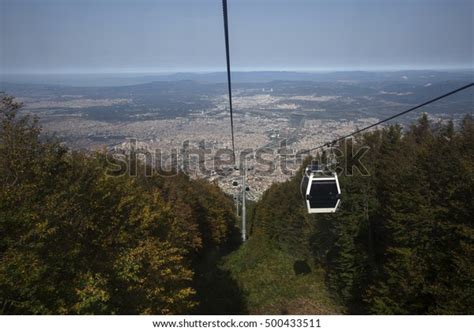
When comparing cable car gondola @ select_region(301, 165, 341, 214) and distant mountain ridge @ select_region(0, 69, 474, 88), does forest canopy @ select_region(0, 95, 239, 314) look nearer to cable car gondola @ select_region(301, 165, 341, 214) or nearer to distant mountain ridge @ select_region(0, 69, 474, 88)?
cable car gondola @ select_region(301, 165, 341, 214)

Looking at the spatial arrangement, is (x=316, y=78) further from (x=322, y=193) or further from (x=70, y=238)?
(x=70, y=238)

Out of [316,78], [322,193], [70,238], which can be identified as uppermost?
[316,78]

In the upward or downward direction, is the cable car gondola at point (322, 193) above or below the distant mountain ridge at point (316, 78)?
below

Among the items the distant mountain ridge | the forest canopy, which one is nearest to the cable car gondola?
the forest canopy

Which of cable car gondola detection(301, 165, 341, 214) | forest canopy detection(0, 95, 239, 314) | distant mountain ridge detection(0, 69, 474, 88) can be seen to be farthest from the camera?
distant mountain ridge detection(0, 69, 474, 88)

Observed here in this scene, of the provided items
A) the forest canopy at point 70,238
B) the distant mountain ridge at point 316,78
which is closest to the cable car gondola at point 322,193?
the forest canopy at point 70,238

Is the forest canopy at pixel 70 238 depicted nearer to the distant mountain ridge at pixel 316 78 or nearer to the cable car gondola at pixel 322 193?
the cable car gondola at pixel 322 193

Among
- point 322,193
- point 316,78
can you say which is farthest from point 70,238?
point 316,78

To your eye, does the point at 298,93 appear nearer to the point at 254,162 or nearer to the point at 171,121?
the point at 254,162

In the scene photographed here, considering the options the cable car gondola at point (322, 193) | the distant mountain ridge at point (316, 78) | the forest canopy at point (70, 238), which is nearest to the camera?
the forest canopy at point (70, 238)

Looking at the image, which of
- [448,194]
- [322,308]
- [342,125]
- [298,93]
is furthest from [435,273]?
[298,93]

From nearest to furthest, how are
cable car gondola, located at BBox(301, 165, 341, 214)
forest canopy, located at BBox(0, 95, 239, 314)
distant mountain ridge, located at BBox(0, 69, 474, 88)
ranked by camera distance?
forest canopy, located at BBox(0, 95, 239, 314) → cable car gondola, located at BBox(301, 165, 341, 214) → distant mountain ridge, located at BBox(0, 69, 474, 88)
